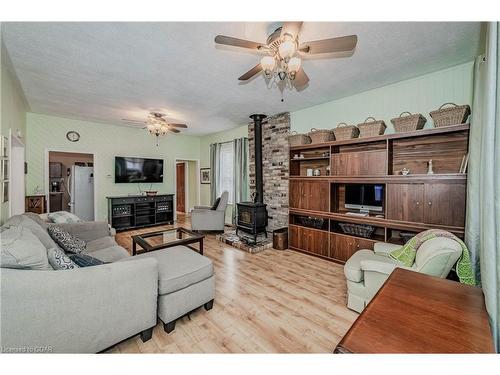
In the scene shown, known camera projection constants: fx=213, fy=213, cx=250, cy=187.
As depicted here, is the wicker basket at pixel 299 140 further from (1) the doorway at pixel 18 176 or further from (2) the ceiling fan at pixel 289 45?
(1) the doorway at pixel 18 176

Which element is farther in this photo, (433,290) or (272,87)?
(272,87)

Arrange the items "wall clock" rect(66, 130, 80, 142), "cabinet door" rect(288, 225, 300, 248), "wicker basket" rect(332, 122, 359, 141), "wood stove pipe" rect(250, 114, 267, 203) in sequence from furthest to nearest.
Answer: "wall clock" rect(66, 130, 80, 142) → "wood stove pipe" rect(250, 114, 267, 203) → "cabinet door" rect(288, 225, 300, 248) → "wicker basket" rect(332, 122, 359, 141)

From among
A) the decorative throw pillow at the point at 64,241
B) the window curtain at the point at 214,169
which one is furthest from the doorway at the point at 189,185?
→ the decorative throw pillow at the point at 64,241

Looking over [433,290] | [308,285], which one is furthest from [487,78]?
[308,285]

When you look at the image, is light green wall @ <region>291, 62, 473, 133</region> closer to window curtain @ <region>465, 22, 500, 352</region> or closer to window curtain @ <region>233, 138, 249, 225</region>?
window curtain @ <region>233, 138, 249, 225</region>

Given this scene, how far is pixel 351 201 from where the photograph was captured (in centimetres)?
341

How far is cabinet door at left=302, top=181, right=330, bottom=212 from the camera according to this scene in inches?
136

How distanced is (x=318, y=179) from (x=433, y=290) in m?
2.47

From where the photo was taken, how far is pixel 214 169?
21.5ft

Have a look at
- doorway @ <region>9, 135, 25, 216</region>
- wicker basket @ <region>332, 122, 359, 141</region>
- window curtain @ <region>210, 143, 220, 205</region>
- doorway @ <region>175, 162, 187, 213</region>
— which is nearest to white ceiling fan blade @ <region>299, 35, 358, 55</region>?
wicker basket @ <region>332, 122, 359, 141</region>

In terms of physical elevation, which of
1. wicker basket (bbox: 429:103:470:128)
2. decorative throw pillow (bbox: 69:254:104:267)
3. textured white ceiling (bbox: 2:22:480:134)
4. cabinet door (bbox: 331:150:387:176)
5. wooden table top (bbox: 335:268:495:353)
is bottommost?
decorative throw pillow (bbox: 69:254:104:267)

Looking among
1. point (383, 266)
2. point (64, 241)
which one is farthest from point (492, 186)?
point (64, 241)

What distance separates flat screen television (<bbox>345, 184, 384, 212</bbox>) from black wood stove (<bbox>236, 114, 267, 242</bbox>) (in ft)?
5.55
